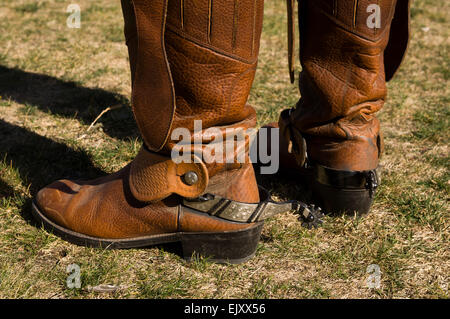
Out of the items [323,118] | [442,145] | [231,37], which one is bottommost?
[442,145]

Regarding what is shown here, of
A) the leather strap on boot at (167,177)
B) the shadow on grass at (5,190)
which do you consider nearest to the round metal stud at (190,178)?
the leather strap on boot at (167,177)

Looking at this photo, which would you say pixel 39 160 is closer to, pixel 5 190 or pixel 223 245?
pixel 5 190

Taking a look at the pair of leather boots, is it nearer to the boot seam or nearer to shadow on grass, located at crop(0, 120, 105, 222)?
the boot seam

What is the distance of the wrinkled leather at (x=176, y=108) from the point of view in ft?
3.95

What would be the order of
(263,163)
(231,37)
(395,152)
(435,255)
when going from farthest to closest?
(395,152) < (263,163) < (435,255) < (231,37)

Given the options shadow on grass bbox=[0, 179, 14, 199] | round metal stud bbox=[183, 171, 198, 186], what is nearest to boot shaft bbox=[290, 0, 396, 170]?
round metal stud bbox=[183, 171, 198, 186]

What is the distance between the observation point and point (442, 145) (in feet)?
8.17

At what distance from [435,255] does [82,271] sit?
1172 millimetres

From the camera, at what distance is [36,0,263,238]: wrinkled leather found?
1205 mm

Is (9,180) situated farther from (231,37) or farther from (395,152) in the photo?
(395,152)

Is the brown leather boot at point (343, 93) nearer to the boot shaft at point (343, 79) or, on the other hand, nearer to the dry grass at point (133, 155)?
the boot shaft at point (343, 79)

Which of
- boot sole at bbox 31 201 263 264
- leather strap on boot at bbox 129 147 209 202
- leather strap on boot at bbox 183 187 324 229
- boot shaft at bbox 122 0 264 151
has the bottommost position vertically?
boot sole at bbox 31 201 263 264

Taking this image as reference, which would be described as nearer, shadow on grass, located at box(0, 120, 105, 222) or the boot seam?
the boot seam

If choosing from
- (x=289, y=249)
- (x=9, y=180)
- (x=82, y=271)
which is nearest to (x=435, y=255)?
(x=289, y=249)
